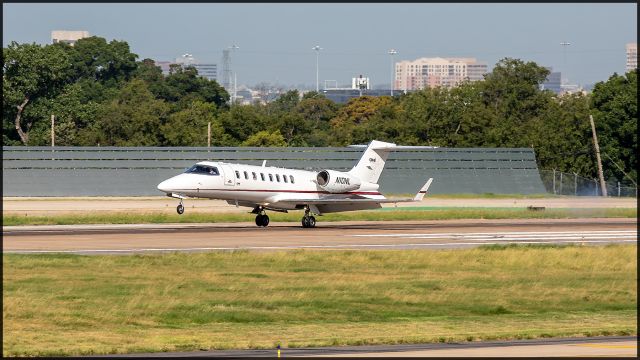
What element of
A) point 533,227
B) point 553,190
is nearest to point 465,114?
point 553,190

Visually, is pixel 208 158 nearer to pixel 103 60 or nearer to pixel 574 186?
pixel 574 186

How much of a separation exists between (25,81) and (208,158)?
104 feet

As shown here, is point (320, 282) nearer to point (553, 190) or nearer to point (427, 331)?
point (427, 331)

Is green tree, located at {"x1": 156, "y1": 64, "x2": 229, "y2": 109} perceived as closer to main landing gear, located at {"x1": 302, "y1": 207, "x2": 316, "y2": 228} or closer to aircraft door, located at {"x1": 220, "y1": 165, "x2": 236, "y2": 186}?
main landing gear, located at {"x1": 302, "y1": 207, "x2": 316, "y2": 228}

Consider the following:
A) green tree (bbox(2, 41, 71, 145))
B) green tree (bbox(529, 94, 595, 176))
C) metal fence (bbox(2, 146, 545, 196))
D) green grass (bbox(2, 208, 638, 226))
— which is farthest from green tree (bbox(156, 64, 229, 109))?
green grass (bbox(2, 208, 638, 226))

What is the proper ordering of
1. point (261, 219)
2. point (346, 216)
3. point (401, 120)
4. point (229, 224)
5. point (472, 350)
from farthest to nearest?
point (401, 120) → point (346, 216) → point (229, 224) → point (261, 219) → point (472, 350)

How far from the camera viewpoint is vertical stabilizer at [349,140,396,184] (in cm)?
6100

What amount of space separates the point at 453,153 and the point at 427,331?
6493cm

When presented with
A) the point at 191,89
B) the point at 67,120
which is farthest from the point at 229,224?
the point at 191,89

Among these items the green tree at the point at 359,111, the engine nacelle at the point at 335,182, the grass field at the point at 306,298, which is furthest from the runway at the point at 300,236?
the green tree at the point at 359,111

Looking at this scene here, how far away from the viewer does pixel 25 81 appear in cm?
10950

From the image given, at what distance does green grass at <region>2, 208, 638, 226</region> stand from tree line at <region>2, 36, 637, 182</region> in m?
32.1

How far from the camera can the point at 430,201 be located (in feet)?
274

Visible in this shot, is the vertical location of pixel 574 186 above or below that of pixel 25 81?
below
